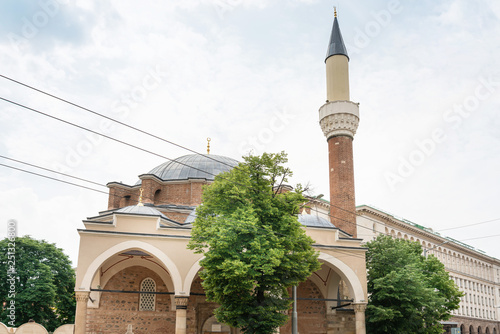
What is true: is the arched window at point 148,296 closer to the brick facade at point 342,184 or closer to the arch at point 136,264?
the arch at point 136,264

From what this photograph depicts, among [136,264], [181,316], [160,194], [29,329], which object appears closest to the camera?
[181,316]

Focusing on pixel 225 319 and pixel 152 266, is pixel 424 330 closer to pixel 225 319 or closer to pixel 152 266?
pixel 225 319

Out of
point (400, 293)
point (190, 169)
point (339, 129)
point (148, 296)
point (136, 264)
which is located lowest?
point (148, 296)

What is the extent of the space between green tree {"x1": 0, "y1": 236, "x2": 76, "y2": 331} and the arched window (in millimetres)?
9152

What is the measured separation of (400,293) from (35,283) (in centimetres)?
1891

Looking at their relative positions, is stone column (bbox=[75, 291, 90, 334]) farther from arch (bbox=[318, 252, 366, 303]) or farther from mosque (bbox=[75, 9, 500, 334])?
arch (bbox=[318, 252, 366, 303])

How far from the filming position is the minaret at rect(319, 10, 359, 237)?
854 inches

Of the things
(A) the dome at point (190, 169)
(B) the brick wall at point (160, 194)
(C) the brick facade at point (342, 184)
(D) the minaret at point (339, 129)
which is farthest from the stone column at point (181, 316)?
(A) the dome at point (190, 169)

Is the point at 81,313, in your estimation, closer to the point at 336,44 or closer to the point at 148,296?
the point at 148,296

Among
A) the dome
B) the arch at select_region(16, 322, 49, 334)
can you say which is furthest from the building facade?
the arch at select_region(16, 322, 49, 334)

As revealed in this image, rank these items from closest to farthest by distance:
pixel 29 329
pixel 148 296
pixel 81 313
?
pixel 81 313 → pixel 148 296 → pixel 29 329

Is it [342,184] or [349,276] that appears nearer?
[349,276]

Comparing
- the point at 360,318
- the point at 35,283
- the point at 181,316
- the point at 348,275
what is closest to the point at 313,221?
the point at 348,275

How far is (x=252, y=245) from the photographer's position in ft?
45.1
